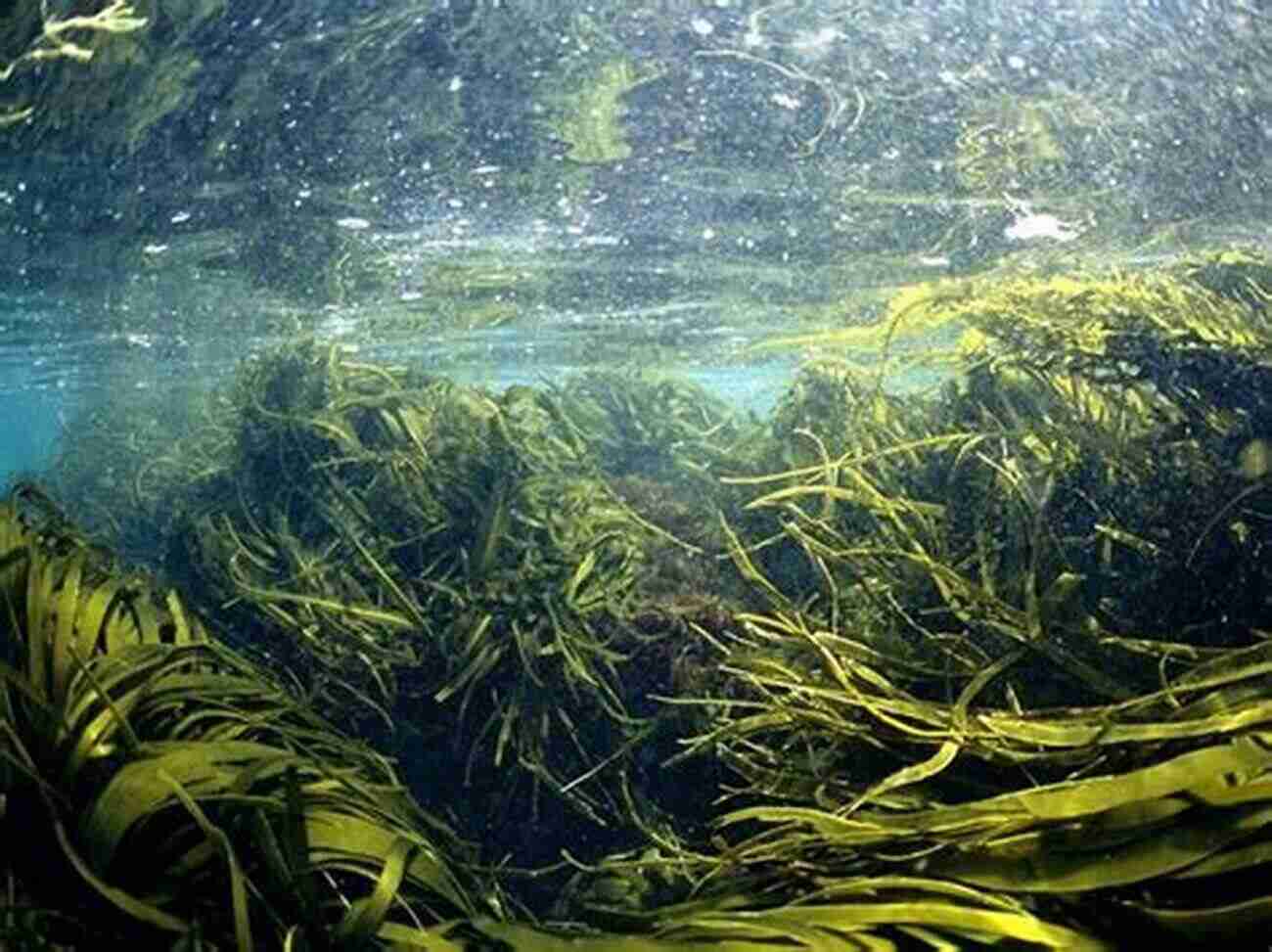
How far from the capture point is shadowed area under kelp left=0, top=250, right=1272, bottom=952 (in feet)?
5.97

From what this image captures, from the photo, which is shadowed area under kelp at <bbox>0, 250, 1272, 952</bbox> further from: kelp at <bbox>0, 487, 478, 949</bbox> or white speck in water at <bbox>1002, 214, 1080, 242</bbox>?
white speck in water at <bbox>1002, 214, 1080, 242</bbox>

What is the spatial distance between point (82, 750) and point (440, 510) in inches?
115

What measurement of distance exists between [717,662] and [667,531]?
6.23 ft

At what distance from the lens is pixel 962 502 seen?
4102mm

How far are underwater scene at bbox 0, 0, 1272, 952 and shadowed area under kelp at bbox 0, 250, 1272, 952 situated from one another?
0.06ft

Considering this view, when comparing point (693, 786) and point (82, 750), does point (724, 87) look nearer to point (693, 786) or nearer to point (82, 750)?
point (693, 786)

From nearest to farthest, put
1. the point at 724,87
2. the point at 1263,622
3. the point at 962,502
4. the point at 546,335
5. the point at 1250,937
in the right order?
1. the point at 1250,937
2. the point at 1263,622
3. the point at 962,502
4. the point at 724,87
5. the point at 546,335

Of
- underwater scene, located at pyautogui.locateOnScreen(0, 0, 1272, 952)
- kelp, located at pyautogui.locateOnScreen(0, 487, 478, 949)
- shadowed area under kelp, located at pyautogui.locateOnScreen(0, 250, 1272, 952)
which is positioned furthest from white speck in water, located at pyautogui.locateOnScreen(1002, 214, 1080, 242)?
kelp, located at pyautogui.locateOnScreen(0, 487, 478, 949)

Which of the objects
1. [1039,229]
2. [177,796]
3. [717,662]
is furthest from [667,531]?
[1039,229]

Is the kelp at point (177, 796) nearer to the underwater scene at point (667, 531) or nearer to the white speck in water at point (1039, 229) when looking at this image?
the underwater scene at point (667, 531)

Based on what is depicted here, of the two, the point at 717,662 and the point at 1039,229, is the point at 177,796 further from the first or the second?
the point at 1039,229

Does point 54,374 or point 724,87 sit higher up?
point 724,87

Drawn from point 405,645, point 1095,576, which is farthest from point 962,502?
point 405,645

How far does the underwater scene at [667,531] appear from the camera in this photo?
1.93m
